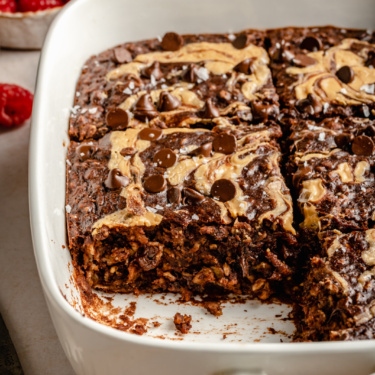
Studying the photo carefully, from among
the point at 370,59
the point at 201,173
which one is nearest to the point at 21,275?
the point at 201,173

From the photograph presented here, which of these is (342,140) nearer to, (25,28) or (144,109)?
(144,109)

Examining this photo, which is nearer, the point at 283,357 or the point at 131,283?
the point at 283,357

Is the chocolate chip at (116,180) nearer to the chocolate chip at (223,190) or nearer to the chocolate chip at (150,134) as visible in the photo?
the chocolate chip at (150,134)

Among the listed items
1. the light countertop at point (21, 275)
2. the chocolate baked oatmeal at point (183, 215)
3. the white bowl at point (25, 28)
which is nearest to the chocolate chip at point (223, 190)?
the chocolate baked oatmeal at point (183, 215)

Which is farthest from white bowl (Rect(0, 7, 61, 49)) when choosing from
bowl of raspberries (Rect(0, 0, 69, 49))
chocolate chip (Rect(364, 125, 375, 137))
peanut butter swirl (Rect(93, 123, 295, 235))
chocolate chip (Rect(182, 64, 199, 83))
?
chocolate chip (Rect(364, 125, 375, 137))

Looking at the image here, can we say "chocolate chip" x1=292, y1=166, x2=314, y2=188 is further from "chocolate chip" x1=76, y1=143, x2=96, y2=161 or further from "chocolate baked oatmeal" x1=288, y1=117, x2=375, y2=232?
"chocolate chip" x1=76, y1=143, x2=96, y2=161

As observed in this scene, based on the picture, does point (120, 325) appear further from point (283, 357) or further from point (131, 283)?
point (283, 357)

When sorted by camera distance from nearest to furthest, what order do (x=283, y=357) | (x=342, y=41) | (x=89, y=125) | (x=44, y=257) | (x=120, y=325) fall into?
1. (x=283, y=357)
2. (x=44, y=257)
3. (x=120, y=325)
4. (x=89, y=125)
5. (x=342, y=41)

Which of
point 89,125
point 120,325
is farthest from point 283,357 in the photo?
point 89,125
